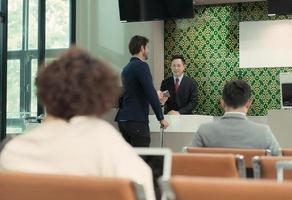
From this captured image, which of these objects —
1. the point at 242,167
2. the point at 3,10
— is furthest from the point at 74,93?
the point at 3,10

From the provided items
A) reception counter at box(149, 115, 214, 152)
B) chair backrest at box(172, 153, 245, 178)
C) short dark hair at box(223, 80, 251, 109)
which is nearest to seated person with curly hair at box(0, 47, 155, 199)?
chair backrest at box(172, 153, 245, 178)

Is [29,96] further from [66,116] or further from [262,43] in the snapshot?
[66,116]

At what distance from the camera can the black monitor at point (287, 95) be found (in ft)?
21.2

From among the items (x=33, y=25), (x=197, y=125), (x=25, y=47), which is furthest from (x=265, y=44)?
(x=25, y=47)

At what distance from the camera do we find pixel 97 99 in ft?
4.83

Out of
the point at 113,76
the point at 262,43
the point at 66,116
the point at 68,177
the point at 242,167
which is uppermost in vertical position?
the point at 262,43

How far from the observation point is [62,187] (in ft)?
A: 4.18

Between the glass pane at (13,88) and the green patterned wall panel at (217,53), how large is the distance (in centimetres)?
256

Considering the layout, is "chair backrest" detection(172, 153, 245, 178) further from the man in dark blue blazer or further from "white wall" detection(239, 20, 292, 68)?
"white wall" detection(239, 20, 292, 68)

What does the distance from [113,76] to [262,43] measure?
22.2 feet

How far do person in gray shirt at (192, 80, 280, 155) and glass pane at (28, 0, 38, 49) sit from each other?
4698 mm

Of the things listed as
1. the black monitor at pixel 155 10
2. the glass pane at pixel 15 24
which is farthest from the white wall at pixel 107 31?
the glass pane at pixel 15 24

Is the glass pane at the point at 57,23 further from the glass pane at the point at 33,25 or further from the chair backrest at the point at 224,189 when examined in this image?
the chair backrest at the point at 224,189

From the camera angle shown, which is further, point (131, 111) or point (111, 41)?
point (111, 41)
